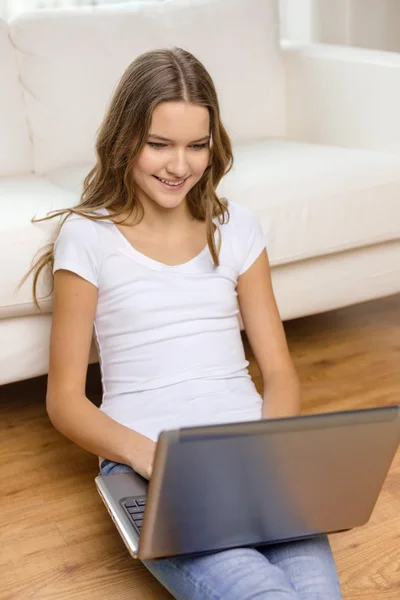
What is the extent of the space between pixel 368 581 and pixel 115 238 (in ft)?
2.10

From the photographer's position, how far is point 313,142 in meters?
2.41

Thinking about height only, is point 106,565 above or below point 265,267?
below

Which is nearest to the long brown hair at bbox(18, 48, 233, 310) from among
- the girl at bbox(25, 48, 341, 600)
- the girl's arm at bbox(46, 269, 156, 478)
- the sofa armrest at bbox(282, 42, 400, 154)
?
the girl at bbox(25, 48, 341, 600)

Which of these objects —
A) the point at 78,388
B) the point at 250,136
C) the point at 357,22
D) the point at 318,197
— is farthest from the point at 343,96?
the point at 78,388

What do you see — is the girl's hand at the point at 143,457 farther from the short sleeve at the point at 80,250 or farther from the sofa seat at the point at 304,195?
the sofa seat at the point at 304,195

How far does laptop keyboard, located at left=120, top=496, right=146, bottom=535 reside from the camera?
112cm

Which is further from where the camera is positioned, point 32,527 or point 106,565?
point 32,527

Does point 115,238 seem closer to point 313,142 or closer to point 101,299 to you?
point 101,299

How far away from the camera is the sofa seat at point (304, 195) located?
1812 mm

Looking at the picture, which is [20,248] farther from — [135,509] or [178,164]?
[135,509]

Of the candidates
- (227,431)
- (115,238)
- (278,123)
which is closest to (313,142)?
(278,123)

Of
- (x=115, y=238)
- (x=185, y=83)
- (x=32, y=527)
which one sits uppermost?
(x=185, y=83)

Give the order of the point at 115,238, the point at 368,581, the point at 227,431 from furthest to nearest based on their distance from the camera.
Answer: the point at 115,238
the point at 368,581
the point at 227,431

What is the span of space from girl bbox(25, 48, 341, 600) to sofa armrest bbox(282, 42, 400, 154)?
0.83m
